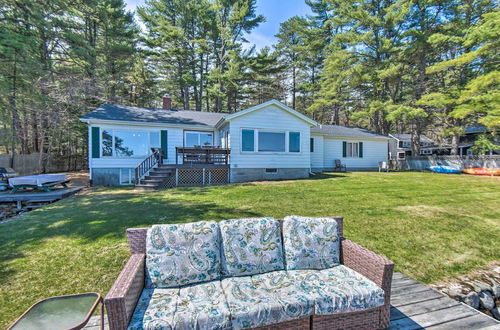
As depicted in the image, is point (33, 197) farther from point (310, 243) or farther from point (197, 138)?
point (310, 243)

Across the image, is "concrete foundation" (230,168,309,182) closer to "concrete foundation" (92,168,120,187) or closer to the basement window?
the basement window

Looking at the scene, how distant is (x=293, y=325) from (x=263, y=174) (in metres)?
10.3

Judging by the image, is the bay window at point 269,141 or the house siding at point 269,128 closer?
the house siding at point 269,128

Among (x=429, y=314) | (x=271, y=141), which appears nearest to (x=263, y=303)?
(x=429, y=314)

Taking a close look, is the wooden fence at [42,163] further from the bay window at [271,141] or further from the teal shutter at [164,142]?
the bay window at [271,141]

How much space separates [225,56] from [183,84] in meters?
5.20

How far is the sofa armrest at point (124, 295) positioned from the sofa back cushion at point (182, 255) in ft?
0.54

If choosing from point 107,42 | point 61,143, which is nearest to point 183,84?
point 107,42

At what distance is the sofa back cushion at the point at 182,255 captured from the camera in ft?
7.78

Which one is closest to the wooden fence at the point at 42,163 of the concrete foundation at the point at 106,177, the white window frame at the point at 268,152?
the concrete foundation at the point at 106,177

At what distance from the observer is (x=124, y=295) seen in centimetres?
177

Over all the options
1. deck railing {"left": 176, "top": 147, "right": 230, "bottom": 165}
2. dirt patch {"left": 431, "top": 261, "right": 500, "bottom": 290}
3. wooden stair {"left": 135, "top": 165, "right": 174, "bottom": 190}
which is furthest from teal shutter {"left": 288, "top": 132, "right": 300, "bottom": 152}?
dirt patch {"left": 431, "top": 261, "right": 500, "bottom": 290}

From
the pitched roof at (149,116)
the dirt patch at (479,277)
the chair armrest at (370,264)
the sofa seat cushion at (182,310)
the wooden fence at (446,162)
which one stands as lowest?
the dirt patch at (479,277)

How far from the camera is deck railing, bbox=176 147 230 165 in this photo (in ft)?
36.6
